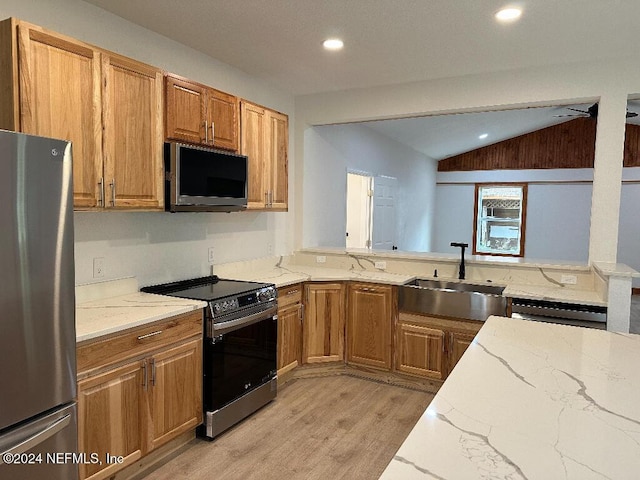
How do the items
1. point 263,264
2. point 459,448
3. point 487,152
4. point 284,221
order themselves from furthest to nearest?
point 487,152, point 284,221, point 263,264, point 459,448

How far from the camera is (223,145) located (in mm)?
3203

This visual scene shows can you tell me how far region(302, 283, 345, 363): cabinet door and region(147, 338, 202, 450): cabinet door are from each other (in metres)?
1.32

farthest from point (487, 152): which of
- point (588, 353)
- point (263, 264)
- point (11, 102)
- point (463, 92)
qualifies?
point (11, 102)

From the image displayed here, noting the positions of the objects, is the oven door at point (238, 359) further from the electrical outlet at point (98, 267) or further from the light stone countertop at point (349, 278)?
the electrical outlet at point (98, 267)

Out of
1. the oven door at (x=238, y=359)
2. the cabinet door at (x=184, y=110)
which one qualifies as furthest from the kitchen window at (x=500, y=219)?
the cabinet door at (x=184, y=110)

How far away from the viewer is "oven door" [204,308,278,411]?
2.75m

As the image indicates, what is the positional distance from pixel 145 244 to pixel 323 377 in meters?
1.93

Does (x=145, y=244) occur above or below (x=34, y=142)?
below

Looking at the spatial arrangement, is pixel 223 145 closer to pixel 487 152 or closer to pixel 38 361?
pixel 38 361

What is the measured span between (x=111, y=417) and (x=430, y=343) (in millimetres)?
2382

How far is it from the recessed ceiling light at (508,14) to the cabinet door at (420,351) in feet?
7.32

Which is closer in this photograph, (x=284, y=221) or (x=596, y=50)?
(x=596, y=50)

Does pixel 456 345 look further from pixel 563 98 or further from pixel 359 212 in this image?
pixel 359 212

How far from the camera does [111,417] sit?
7.20ft
